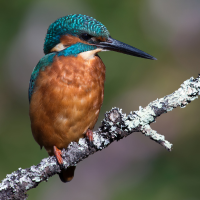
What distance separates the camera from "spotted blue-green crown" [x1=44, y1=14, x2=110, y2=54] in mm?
2072

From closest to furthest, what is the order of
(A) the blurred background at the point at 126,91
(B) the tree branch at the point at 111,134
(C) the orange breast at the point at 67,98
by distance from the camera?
(B) the tree branch at the point at 111,134, (C) the orange breast at the point at 67,98, (A) the blurred background at the point at 126,91

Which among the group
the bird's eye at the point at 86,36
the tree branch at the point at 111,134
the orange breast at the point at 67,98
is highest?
the bird's eye at the point at 86,36

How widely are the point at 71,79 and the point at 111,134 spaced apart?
505 mm

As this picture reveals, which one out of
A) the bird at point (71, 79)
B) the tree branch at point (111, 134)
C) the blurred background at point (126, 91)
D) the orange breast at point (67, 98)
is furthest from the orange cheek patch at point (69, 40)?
the blurred background at point (126, 91)

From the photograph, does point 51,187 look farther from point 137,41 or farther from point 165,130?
point 137,41

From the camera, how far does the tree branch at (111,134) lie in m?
1.65

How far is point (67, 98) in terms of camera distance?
2.05 metres

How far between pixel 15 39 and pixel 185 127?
88.7 inches

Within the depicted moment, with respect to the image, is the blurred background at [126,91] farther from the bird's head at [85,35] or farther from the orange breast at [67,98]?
the bird's head at [85,35]

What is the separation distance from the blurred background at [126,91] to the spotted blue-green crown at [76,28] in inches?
58.5

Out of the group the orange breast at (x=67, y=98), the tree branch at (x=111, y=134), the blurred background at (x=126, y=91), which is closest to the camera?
the tree branch at (x=111, y=134)

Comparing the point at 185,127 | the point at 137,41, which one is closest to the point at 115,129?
the point at 185,127

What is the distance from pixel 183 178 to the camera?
10.5 feet

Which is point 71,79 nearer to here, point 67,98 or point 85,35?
point 67,98
